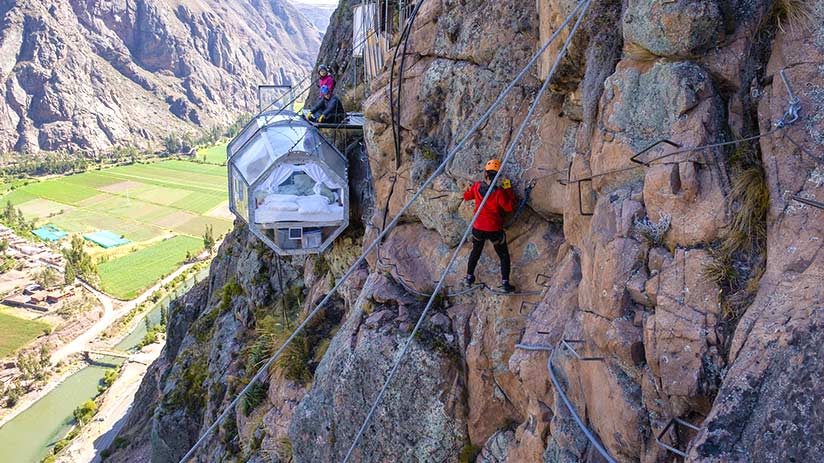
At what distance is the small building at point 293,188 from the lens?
11773 mm

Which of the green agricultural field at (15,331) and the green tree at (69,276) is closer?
the green agricultural field at (15,331)

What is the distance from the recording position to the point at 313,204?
12102 mm

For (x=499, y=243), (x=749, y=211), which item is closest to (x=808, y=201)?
(x=749, y=211)

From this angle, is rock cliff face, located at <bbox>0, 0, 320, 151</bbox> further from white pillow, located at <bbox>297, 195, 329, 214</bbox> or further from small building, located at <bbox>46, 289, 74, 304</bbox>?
white pillow, located at <bbox>297, 195, 329, 214</bbox>

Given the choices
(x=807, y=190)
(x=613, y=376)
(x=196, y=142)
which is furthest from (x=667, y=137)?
(x=196, y=142)

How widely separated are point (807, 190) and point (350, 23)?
1708 cm

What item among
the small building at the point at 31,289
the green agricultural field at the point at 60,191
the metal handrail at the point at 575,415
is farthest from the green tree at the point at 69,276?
the metal handrail at the point at 575,415

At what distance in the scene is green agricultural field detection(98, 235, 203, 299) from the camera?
251 feet

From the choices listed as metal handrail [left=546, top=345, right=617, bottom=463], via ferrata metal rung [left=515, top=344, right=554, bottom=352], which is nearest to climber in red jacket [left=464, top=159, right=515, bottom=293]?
via ferrata metal rung [left=515, top=344, right=554, bottom=352]

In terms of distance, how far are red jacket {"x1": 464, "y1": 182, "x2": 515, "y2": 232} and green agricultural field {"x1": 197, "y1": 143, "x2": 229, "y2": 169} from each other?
15561cm

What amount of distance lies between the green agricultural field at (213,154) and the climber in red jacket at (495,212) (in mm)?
155584

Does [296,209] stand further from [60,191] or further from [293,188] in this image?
[60,191]

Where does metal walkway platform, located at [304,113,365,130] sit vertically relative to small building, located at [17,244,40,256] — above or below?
above

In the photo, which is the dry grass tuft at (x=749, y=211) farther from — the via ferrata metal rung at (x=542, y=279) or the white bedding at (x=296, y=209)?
the white bedding at (x=296, y=209)
